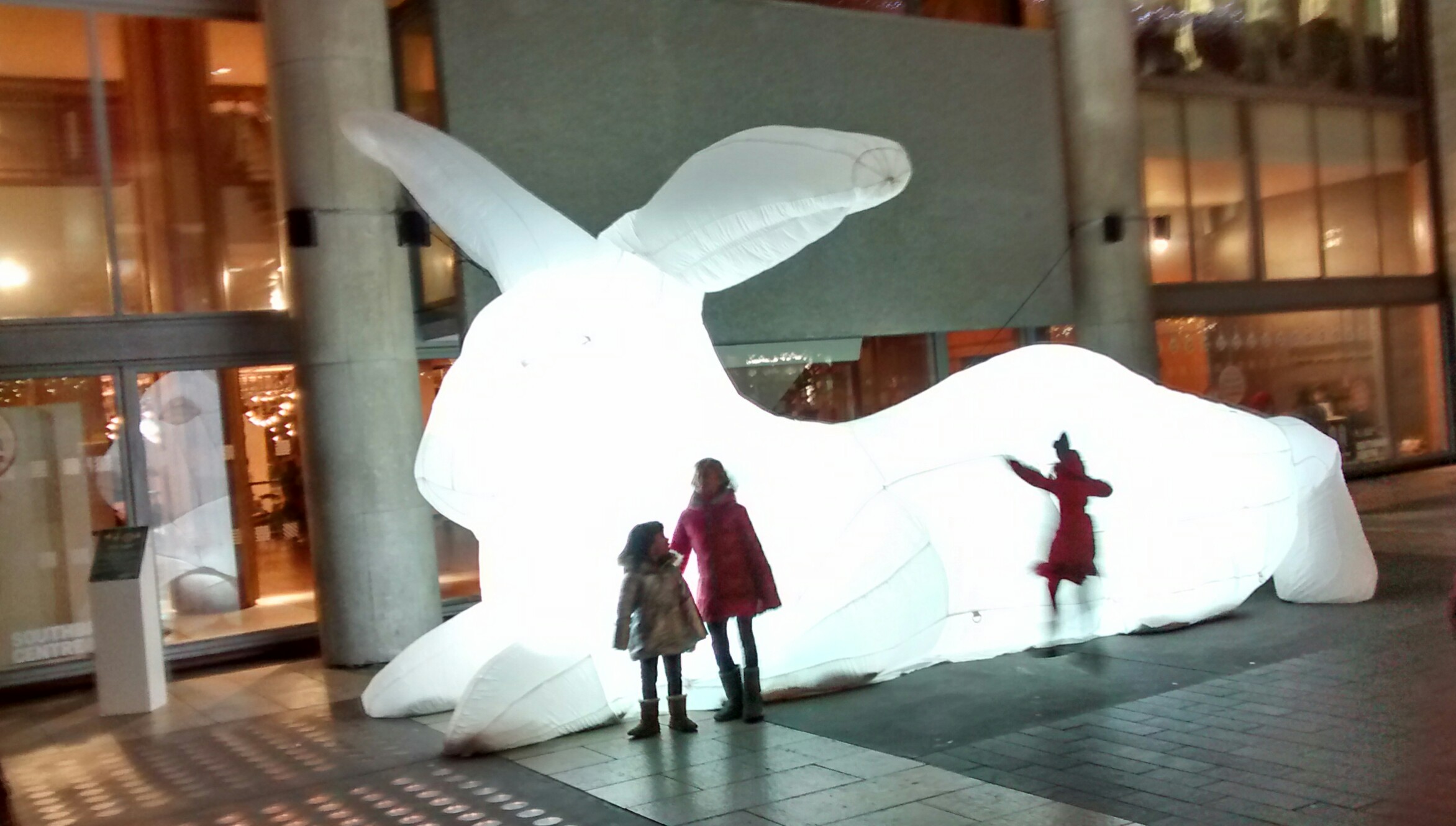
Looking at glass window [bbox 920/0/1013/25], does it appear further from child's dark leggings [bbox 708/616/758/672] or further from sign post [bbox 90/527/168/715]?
sign post [bbox 90/527/168/715]

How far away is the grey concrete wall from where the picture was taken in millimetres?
11727

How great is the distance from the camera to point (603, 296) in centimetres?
784

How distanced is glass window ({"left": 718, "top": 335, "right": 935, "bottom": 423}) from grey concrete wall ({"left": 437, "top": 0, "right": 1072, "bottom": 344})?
10.4 inches

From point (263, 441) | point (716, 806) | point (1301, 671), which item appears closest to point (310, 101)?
point (263, 441)

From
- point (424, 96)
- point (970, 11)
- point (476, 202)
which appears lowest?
point (476, 202)

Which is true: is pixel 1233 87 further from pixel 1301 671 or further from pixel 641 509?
pixel 641 509

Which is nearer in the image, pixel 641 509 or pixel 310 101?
pixel 641 509

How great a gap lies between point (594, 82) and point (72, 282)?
4.72m

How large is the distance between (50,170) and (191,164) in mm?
1108

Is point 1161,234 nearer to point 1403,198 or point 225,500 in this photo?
point 1403,198

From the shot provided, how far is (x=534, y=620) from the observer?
766 cm

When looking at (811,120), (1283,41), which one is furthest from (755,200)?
(1283,41)

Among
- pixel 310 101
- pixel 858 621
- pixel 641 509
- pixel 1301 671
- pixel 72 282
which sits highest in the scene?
pixel 310 101

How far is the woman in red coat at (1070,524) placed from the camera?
8625mm
